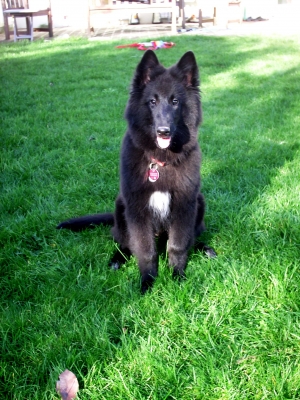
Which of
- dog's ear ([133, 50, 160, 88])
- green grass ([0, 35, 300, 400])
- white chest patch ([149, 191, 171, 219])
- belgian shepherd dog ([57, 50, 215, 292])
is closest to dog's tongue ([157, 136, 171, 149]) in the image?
belgian shepherd dog ([57, 50, 215, 292])

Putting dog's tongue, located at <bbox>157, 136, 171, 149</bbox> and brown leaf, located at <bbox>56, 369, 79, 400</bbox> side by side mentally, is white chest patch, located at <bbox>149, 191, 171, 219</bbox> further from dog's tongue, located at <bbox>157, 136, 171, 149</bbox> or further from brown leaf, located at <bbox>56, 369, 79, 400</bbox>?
brown leaf, located at <bbox>56, 369, 79, 400</bbox>

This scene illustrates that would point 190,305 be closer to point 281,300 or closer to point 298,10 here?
point 281,300

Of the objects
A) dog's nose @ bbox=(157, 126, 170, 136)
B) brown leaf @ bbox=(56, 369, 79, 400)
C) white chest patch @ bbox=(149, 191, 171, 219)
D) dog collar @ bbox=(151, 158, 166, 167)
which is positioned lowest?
brown leaf @ bbox=(56, 369, 79, 400)

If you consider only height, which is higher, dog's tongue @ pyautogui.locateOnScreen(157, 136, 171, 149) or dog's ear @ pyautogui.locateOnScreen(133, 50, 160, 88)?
dog's ear @ pyautogui.locateOnScreen(133, 50, 160, 88)

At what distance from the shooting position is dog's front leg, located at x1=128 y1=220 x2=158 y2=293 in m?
2.38

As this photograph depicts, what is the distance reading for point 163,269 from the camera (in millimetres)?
2389

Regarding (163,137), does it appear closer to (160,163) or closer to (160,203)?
(160,163)

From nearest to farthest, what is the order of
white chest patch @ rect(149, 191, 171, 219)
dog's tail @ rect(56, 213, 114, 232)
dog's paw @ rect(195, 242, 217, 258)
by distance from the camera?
1. white chest patch @ rect(149, 191, 171, 219)
2. dog's paw @ rect(195, 242, 217, 258)
3. dog's tail @ rect(56, 213, 114, 232)

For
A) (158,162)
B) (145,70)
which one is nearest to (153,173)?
(158,162)

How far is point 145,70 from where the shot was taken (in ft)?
8.13

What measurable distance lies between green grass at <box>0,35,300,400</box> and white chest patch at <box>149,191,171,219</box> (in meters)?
Answer: 0.35

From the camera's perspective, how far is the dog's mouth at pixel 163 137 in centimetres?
227

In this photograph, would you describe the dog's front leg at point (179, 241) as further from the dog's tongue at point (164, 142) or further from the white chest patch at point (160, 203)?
the dog's tongue at point (164, 142)

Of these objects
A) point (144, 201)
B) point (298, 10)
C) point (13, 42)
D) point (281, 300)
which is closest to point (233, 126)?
point (144, 201)
